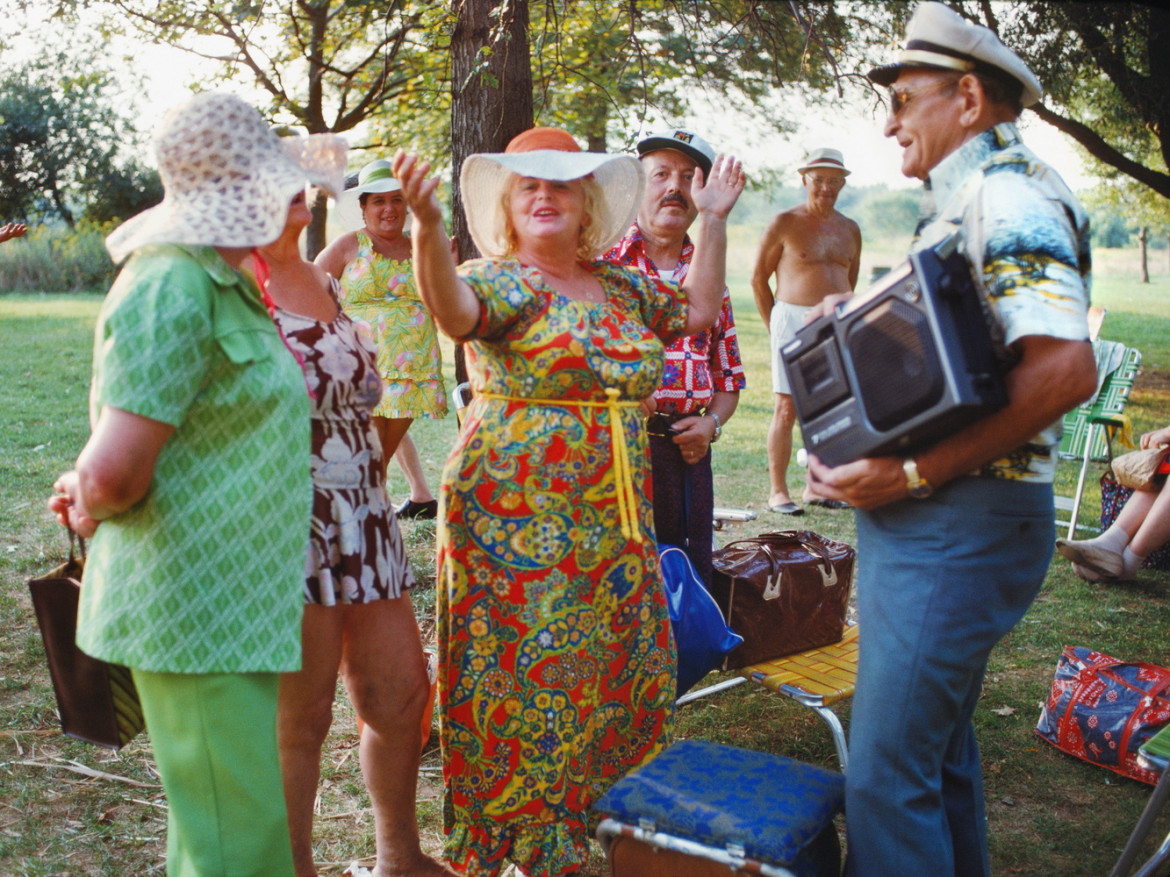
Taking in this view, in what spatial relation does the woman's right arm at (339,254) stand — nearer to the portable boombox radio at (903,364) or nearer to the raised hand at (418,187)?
the raised hand at (418,187)

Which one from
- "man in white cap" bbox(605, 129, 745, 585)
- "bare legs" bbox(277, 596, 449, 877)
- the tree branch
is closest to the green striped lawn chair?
"man in white cap" bbox(605, 129, 745, 585)

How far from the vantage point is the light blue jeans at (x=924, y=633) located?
1881mm

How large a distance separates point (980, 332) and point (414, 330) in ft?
14.1

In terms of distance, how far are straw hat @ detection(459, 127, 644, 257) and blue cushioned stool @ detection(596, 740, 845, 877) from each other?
60.5 inches

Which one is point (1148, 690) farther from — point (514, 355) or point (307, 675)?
point (307, 675)

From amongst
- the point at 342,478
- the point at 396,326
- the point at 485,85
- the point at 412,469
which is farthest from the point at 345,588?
the point at 412,469

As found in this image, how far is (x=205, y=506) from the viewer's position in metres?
1.71

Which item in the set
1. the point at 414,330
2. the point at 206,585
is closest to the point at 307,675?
the point at 206,585

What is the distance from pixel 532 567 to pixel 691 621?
2.55 ft

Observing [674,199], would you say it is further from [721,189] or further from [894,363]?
[894,363]

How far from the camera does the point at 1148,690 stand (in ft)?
10.9

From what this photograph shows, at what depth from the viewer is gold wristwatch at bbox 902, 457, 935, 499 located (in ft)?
6.12

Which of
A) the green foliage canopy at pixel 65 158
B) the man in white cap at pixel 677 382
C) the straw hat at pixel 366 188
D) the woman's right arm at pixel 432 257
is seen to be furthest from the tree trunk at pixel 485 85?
the green foliage canopy at pixel 65 158

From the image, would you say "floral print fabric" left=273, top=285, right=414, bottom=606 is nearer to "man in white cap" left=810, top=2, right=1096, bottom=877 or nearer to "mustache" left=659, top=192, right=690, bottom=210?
"man in white cap" left=810, top=2, right=1096, bottom=877
